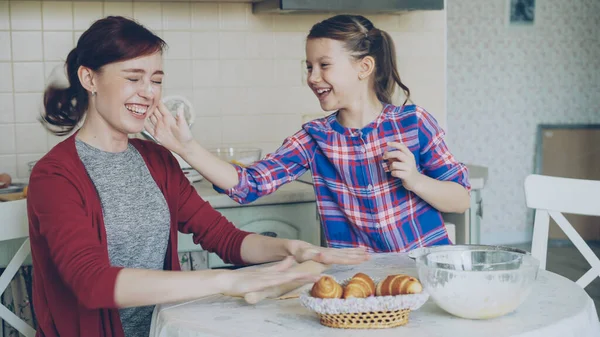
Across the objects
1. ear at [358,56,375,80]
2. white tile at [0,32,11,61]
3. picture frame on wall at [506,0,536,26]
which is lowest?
ear at [358,56,375,80]

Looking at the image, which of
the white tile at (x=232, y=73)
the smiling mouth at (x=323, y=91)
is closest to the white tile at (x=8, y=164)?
the white tile at (x=232, y=73)

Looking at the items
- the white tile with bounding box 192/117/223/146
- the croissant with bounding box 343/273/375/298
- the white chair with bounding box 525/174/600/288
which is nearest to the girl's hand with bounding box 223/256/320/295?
the croissant with bounding box 343/273/375/298

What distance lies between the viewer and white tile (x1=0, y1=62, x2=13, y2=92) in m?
2.85

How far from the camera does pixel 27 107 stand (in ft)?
9.46

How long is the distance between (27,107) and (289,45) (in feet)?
3.48

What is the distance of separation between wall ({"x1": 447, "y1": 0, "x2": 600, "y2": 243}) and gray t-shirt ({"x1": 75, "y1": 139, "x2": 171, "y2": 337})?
408 cm

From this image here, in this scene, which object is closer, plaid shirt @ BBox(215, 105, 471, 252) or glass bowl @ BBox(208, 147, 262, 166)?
plaid shirt @ BBox(215, 105, 471, 252)

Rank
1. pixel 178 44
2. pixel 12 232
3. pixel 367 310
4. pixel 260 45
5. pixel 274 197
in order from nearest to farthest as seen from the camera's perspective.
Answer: pixel 367 310
pixel 12 232
pixel 274 197
pixel 178 44
pixel 260 45

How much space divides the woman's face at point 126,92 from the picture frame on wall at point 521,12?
4.36m

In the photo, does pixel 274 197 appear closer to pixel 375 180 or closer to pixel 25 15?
pixel 375 180

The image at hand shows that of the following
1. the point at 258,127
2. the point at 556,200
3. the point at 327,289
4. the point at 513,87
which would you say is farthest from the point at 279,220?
the point at 513,87

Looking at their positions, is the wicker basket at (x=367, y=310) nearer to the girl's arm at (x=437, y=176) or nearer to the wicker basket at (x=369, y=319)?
the wicker basket at (x=369, y=319)

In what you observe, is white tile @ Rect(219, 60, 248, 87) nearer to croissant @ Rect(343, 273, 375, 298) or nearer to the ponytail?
the ponytail

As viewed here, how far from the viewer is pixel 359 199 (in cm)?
205
